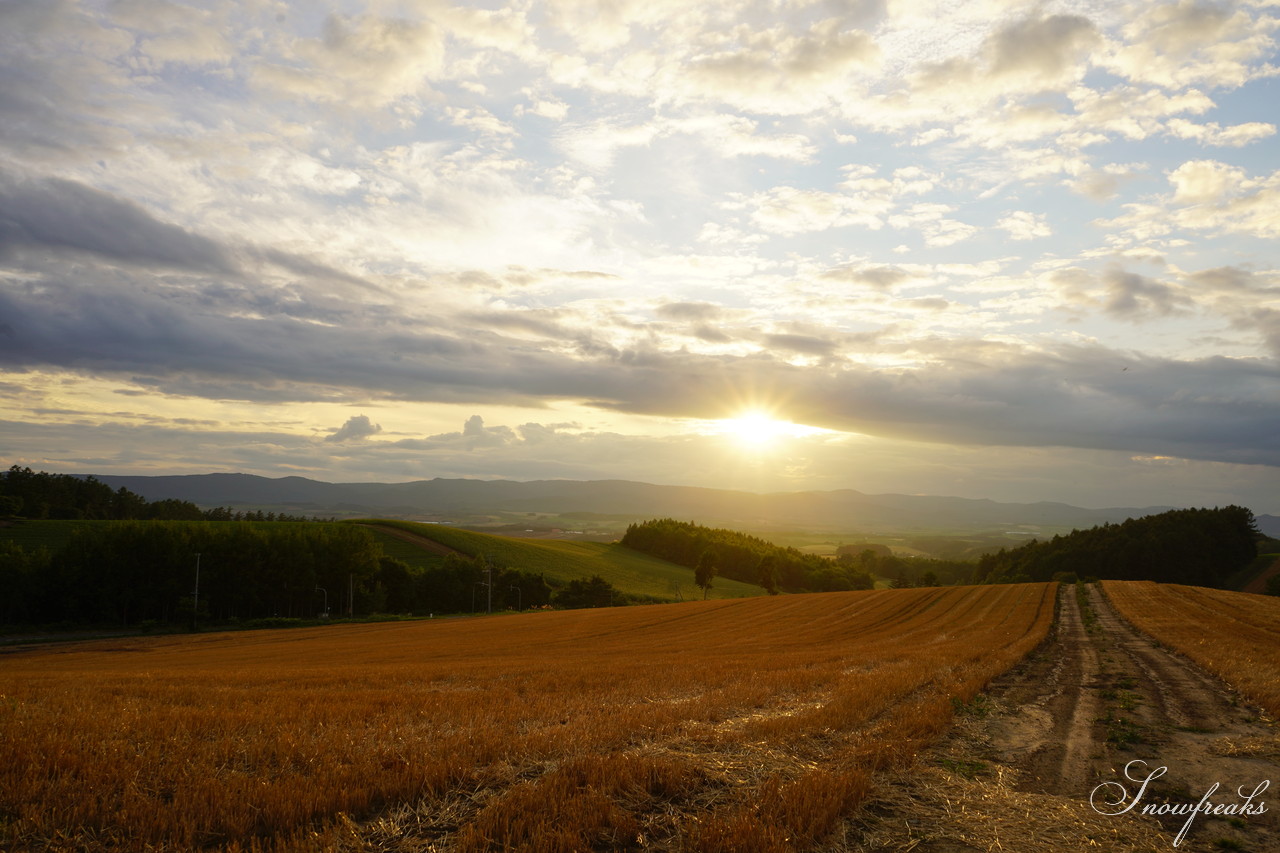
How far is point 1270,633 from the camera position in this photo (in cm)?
3200

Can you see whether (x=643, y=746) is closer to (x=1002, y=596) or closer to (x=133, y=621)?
(x=1002, y=596)

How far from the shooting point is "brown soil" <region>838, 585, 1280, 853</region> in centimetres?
711

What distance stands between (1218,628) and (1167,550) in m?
88.0

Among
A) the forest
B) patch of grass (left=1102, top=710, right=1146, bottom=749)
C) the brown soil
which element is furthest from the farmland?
the forest

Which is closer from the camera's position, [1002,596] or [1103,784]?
[1103,784]

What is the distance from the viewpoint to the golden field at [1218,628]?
1678cm

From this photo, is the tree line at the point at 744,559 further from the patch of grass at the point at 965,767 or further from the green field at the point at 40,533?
the patch of grass at the point at 965,767

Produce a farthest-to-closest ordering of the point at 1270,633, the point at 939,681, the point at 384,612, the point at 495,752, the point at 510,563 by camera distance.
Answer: the point at 510,563
the point at 384,612
the point at 1270,633
the point at 939,681
the point at 495,752

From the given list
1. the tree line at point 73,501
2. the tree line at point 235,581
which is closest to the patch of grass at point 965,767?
the tree line at point 235,581

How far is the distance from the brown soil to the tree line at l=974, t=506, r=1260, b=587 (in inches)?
3777

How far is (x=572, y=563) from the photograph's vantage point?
13050 centimetres

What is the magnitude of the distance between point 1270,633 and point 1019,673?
22498 mm

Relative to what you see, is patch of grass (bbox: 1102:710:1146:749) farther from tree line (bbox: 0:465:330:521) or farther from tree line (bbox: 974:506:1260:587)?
tree line (bbox: 0:465:330:521)

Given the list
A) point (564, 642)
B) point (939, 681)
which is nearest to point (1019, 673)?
point (939, 681)
